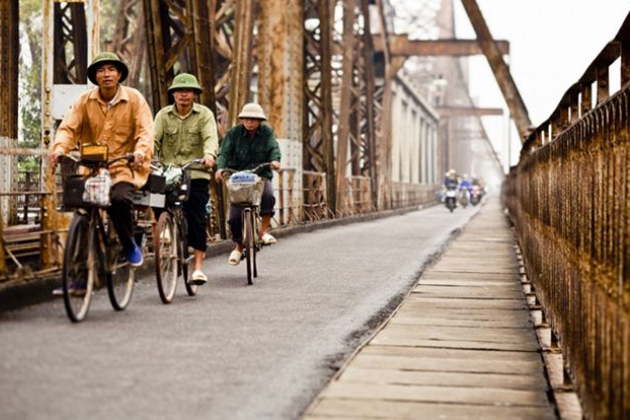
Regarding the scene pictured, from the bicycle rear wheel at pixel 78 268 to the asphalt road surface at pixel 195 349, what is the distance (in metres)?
0.11

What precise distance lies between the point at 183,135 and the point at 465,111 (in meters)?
74.3

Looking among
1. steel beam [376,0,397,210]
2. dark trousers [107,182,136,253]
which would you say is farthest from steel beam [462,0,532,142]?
dark trousers [107,182,136,253]

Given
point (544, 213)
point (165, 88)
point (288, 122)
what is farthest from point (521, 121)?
point (544, 213)

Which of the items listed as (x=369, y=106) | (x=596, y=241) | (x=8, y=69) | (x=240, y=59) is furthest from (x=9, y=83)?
(x=369, y=106)

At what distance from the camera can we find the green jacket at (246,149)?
9938 mm

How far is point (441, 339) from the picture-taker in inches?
247

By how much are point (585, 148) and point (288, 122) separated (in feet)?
45.9

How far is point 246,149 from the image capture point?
9.96 meters

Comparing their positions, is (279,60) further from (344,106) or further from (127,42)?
(344,106)

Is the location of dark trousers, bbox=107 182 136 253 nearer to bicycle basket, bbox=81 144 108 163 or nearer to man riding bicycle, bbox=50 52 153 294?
man riding bicycle, bbox=50 52 153 294

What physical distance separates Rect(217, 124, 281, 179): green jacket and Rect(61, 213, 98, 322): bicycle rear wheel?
3.31m

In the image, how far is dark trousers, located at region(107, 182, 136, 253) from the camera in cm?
699

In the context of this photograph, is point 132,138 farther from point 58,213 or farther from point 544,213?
point 544,213

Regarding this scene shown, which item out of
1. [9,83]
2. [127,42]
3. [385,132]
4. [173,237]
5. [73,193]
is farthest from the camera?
[385,132]
